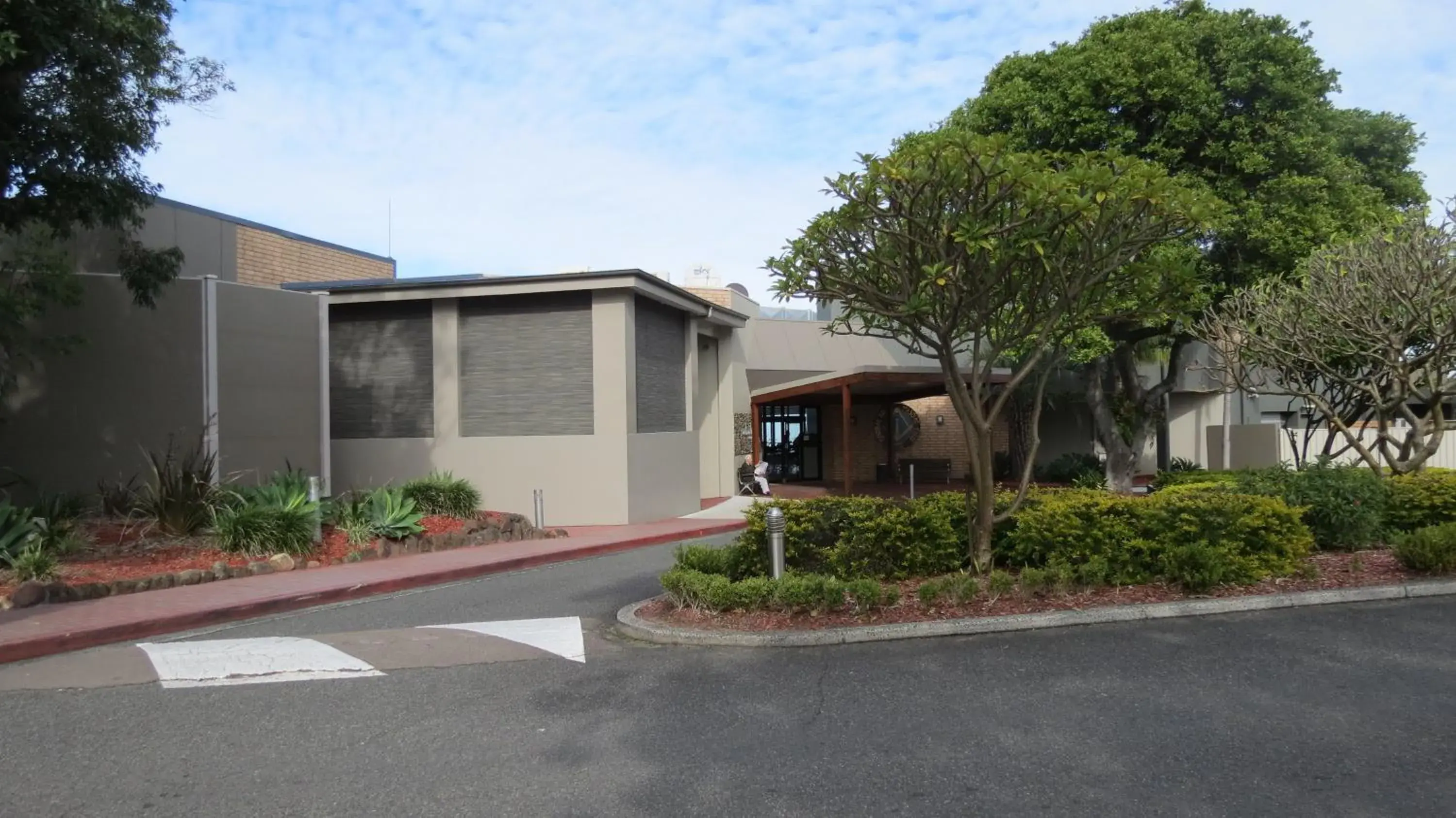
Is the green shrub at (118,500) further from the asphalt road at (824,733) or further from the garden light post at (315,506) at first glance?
the asphalt road at (824,733)

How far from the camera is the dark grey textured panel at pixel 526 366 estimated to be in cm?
1912

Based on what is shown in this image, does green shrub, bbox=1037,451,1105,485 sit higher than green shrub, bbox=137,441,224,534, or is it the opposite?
green shrub, bbox=137,441,224,534

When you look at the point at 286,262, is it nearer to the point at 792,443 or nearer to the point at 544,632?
the point at 792,443

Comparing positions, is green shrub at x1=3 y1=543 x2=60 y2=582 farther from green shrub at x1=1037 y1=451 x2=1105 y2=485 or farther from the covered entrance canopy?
green shrub at x1=1037 y1=451 x2=1105 y2=485

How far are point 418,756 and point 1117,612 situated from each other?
17.9 ft

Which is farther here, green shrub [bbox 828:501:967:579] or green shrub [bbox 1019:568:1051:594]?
green shrub [bbox 828:501:967:579]

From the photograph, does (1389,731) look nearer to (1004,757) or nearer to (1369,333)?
(1004,757)

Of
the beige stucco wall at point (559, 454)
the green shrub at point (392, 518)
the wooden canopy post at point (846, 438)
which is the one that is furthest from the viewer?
the wooden canopy post at point (846, 438)

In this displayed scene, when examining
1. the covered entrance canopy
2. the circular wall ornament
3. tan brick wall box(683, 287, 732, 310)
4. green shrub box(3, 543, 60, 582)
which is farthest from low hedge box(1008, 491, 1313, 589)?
the circular wall ornament

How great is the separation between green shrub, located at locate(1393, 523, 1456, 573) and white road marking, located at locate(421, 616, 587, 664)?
7.34 m

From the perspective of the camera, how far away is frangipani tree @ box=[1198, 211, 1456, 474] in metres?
11.6

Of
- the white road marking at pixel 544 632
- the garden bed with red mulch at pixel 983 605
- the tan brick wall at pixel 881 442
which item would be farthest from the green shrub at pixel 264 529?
the tan brick wall at pixel 881 442

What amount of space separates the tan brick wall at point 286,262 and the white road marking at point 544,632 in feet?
47.0

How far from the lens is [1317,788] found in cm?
486
